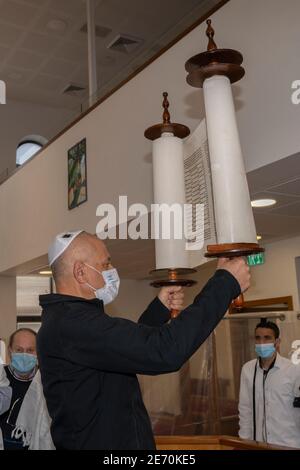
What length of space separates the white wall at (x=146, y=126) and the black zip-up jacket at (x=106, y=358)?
1959 millimetres

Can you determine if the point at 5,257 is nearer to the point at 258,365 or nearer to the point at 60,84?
the point at 60,84

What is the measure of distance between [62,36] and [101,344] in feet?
25.0

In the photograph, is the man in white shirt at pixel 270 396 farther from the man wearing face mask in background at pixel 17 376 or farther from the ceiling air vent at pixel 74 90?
the ceiling air vent at pixel 74 90

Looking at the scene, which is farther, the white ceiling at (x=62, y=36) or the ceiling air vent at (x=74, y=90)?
the ceiling air vent at (x=74, y=90)

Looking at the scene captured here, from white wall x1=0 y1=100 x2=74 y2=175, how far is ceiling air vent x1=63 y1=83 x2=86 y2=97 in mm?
364

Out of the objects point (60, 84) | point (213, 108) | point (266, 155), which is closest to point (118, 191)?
point (266, 155)

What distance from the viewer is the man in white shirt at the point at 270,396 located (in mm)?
4406

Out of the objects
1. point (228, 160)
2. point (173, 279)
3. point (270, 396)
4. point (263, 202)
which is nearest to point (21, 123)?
point (263, 202)

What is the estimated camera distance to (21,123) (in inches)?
400

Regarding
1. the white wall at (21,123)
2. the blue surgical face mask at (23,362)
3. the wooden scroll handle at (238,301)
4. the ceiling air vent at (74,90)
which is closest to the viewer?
the wooden scroll handle at (238,301)

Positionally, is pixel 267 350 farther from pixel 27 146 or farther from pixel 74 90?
pixel 27 146

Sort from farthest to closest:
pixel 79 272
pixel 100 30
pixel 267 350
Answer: pixel 100 30 < pixel 267 350 < pixel 79 272

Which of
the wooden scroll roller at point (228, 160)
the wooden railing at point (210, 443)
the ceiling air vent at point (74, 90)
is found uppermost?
the ceiling air vent at point (74, 90)

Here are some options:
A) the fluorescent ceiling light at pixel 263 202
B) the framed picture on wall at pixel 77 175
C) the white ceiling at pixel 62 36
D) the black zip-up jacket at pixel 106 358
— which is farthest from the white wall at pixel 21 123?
the black zip-up jacket at pixel 106 358
